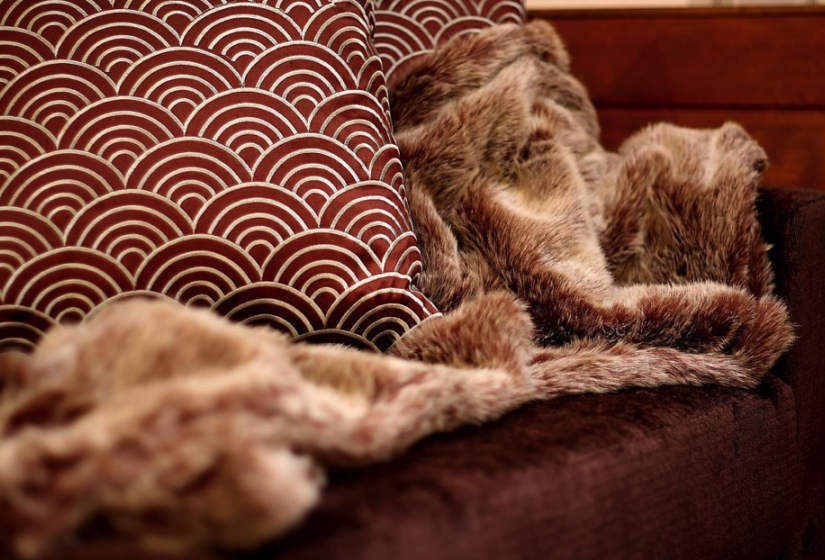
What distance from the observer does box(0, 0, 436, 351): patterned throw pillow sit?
0.77m

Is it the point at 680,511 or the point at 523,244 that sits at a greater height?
the point at 523,244

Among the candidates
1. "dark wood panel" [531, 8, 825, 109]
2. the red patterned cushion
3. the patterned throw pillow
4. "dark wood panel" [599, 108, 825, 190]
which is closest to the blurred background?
"dark wood panel" [531, 8, 825, 109]

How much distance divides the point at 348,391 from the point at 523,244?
0.36m

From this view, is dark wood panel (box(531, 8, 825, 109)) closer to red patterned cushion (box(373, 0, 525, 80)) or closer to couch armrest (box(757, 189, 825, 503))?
couch armrest (box(757, 189, 825, 503))

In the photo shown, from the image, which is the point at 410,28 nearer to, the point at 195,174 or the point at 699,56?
the point at 195,174

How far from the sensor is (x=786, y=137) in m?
1.33

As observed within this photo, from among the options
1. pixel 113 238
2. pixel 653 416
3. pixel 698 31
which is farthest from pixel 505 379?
pixel 698 31

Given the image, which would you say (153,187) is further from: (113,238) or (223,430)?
(223,430)

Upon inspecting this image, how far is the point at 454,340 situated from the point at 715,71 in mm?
855

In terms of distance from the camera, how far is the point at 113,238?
774 mm

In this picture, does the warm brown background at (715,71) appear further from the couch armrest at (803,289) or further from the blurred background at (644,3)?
the couch armrest at (803,289)

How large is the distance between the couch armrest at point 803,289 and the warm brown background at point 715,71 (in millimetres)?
355

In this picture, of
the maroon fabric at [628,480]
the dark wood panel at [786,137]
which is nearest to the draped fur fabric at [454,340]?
the maroon fabric at [628,480]

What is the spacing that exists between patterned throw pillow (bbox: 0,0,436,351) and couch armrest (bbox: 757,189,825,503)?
45 centimetres
